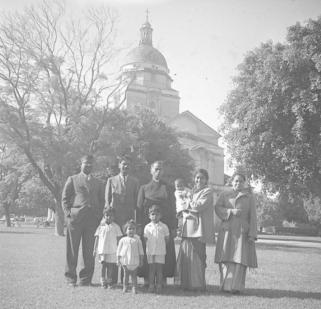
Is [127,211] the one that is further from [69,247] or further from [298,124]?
[298,124]

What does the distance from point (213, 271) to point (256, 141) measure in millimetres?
9776

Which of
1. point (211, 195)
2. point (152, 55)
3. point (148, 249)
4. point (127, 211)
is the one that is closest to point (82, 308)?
point (148, 249)

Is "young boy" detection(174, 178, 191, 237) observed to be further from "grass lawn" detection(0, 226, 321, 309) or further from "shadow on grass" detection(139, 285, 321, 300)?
"grass lawn" detection(0, 226, 321, 309)

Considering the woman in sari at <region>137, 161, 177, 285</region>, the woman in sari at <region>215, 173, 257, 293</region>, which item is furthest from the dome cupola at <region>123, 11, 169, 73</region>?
the woman in sari at <region>215, 173, 257, 293</region>

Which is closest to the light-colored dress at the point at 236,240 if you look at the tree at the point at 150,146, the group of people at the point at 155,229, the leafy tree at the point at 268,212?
the group of people at the point at 155,229

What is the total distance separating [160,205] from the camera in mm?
8984

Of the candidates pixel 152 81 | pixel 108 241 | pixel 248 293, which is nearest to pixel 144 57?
pixel 152 81

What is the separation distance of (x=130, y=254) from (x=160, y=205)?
1.13m

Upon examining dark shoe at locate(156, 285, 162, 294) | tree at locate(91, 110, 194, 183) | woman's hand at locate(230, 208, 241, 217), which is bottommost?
dark shoe at locate(156, 285, 162, 294)

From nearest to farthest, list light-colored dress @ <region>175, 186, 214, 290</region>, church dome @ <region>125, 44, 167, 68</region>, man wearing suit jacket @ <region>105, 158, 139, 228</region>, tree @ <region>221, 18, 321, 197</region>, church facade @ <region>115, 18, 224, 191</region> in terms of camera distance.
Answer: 1. light-colored dress @ <region>175, 186, 214, 290</region>
2. man wearing suit jacket @ <region>105, 158, 139, 228</region>
3. tree @ <region>221, 18, 321, 197</region>
4. church facade @ <region>115, 18, 224, 191</region>
5. church dome @ <region>125, 44, 167, 68</region>

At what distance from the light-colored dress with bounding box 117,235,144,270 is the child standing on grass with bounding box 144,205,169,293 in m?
0.18

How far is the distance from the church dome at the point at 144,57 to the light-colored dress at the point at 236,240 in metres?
60.5

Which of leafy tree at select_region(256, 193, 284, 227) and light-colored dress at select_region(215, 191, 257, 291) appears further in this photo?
leafy tree at select_region(256, 193, 284, 227)

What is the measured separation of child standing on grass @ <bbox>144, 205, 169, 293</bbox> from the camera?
28.0 ft
